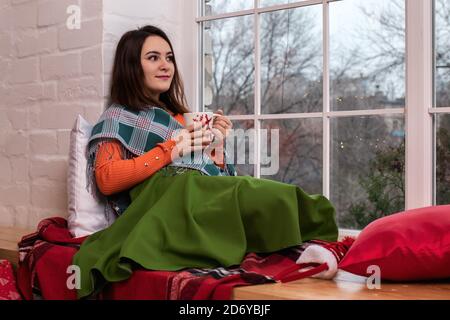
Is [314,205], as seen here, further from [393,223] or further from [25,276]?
[25,276]

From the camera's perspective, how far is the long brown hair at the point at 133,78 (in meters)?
2.11

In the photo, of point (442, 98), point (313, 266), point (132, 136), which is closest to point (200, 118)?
point (132, 136)

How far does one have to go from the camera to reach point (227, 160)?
218cm

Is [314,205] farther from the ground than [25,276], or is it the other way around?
[314,205]

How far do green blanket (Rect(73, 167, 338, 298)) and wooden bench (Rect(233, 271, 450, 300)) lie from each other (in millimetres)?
199

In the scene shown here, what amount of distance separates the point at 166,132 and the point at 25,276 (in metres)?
0.60

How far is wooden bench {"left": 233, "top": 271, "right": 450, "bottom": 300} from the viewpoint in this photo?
1.38m

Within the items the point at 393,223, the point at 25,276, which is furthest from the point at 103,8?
the point at 393,223

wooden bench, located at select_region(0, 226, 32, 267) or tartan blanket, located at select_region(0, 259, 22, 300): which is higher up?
wooden bench, located at select_region(0, 226, 32, 267)

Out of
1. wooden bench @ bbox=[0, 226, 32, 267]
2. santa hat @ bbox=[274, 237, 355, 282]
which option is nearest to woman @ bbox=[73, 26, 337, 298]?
santa hat @ bbox=[274, 237, 355, 282]

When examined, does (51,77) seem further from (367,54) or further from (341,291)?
(341,291)

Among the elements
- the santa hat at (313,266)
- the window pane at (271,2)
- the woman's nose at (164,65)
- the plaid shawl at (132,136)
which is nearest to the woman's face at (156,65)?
the woman's nose at (164,65)

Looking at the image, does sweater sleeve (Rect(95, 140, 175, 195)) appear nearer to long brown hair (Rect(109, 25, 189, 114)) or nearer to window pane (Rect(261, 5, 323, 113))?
long brown hair (Rect(109, 25, 189, 114))

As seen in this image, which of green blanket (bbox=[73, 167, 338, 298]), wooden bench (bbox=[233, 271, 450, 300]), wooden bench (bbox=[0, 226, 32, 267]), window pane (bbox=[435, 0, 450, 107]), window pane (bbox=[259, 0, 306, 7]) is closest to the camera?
wooden bench (bbox=[233, 271, 450, 300])
